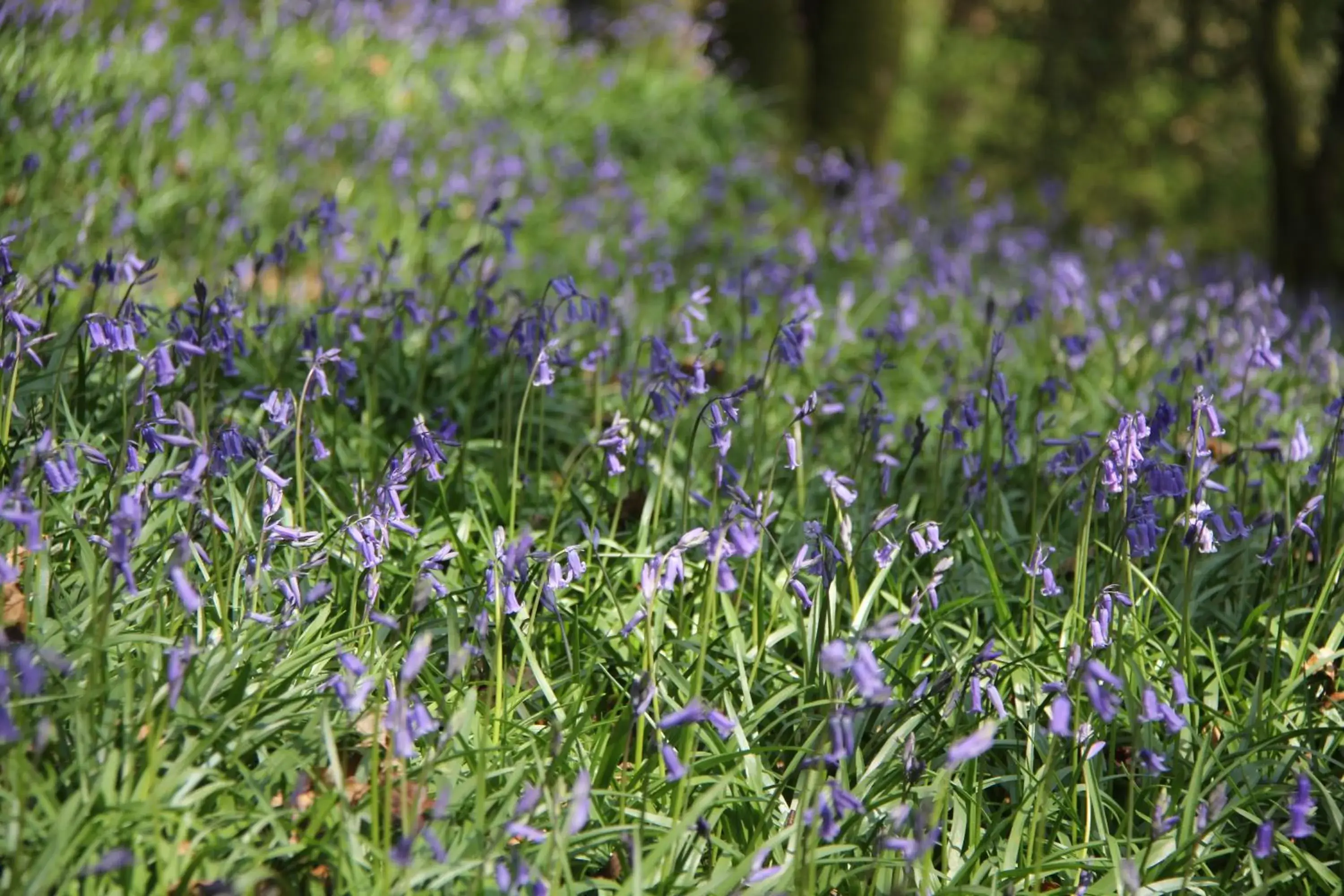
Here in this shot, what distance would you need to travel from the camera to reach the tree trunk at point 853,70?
9398mm

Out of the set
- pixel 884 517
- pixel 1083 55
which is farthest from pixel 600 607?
pixel 1083 55

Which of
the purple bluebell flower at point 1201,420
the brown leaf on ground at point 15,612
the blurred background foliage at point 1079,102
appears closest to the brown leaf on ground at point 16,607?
the brown leaf on ground at point 15,612

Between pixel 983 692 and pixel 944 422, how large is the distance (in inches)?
30.7

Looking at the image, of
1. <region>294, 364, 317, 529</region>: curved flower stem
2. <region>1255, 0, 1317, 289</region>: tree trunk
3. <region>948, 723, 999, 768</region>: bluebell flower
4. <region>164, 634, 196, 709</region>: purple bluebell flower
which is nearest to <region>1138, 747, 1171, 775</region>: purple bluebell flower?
<region>948, 723, 999, 768</region>: bluebell flower

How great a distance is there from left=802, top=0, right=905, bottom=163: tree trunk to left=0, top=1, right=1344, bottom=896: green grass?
451 cm

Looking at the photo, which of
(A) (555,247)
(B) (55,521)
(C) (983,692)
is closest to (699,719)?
(C) (983,692)

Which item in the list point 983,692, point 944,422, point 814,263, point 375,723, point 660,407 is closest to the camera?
point 375,723

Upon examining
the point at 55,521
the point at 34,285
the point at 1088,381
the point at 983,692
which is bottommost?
the point at 1088,381

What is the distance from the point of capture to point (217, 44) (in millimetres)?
7469

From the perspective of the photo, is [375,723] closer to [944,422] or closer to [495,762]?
[495,762]

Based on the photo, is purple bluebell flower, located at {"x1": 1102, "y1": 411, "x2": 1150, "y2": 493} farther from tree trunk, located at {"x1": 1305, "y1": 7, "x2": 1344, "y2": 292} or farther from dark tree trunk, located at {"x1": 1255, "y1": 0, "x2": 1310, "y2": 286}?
dark tree trunk, located at {"x1": 1255, "y1": 0, "x2": 1310, "y2": 286}

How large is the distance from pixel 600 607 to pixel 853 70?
292 inches

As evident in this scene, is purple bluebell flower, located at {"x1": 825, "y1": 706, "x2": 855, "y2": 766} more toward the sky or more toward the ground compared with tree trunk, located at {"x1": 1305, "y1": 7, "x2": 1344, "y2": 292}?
more toward the sky

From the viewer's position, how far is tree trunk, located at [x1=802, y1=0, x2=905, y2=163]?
940 centimetres
